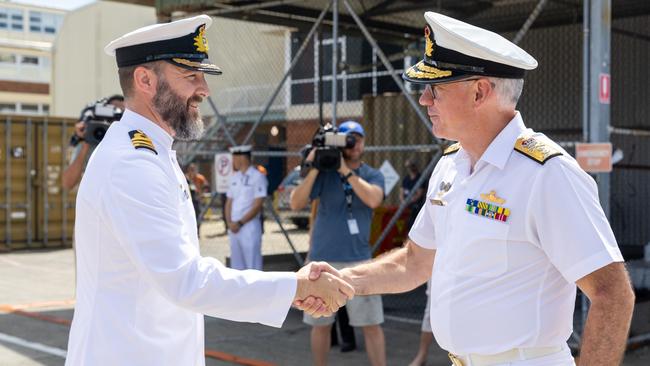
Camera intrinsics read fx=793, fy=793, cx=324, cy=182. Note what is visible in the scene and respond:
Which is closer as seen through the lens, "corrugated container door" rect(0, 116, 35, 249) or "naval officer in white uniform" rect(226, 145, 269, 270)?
"naval officer in white uniform" rect(226, 145, 269, 270)

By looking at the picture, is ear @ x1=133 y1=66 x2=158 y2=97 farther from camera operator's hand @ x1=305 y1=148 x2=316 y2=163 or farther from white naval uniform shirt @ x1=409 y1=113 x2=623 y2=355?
camera operator's hand @ x1=305 y1=148 x2=316 y2=163

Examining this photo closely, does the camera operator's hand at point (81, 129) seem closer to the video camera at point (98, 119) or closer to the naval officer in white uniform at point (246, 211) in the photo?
the video camera at point (98, 119)

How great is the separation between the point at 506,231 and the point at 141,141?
4.15ft

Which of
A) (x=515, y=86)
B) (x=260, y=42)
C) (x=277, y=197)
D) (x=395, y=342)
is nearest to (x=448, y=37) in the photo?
(x=515, y=86)

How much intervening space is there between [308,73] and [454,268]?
1958cm

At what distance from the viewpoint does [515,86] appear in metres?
2.70

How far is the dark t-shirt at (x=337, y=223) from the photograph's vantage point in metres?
6.64

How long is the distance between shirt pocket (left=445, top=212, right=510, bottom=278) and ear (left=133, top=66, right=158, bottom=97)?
3.96 ft

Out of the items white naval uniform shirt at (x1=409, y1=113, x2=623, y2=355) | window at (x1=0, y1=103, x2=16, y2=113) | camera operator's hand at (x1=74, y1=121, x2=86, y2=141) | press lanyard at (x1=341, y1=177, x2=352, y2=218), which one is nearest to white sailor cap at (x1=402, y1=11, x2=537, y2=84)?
white naval uniform shirt at (x1=409, y1=113, x2=623, y2=355)

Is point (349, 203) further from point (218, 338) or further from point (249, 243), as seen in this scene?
point (249, 243)

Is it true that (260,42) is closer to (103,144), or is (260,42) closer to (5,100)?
(103,144)

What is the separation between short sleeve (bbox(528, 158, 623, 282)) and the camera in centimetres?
230

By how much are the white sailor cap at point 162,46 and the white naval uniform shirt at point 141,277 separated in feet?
1.22

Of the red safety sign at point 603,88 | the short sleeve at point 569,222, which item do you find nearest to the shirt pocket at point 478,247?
the short sleeve at point 569,222
